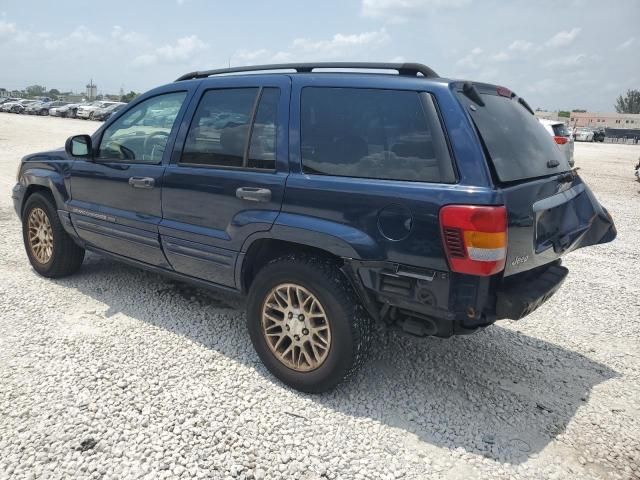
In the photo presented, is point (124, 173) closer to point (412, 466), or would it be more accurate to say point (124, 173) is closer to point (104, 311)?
point (104, 311)

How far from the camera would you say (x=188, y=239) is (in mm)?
3523

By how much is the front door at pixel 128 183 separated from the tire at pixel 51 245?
0.35 m

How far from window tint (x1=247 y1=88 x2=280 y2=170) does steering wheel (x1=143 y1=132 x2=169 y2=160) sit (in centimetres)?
88

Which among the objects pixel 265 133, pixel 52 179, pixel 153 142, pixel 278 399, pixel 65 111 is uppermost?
pixel 65 111

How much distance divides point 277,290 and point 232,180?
0.77 meters

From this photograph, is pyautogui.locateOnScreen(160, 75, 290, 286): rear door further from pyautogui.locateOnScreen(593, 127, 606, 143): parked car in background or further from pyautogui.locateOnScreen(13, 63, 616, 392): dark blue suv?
pyautogui.locateOnScreen(593, 127, 606, 143): parked car in background

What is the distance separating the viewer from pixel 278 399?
3.02m

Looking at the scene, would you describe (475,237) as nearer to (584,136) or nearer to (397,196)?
(397,196)

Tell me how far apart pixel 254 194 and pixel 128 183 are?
135 centimetres

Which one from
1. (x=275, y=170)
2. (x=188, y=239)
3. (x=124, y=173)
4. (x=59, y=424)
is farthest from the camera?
(x=124, y=173)

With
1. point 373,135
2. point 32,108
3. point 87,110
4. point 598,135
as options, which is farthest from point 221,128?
point 32,108

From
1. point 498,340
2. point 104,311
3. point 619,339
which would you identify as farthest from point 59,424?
point 619,339

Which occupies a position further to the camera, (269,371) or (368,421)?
(269,371)

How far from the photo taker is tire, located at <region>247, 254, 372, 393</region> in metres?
2.83
